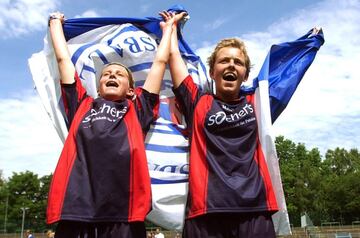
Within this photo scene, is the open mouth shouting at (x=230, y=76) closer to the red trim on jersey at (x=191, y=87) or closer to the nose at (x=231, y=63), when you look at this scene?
the nose at (x=231, y=63)

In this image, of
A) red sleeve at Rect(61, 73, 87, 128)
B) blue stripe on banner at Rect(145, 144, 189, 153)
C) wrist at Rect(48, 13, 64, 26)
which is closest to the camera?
red sleeve at Rect(61, 73, 87, 128)

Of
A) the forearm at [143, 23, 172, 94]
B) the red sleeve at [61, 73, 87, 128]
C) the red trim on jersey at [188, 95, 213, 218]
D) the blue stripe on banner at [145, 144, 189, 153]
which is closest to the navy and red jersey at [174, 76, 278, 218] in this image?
the red trim on jersey at [188, 95, 213, 218]

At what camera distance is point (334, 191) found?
206 feet

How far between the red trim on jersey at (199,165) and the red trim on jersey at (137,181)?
1.15ft

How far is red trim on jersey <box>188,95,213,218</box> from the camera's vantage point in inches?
130

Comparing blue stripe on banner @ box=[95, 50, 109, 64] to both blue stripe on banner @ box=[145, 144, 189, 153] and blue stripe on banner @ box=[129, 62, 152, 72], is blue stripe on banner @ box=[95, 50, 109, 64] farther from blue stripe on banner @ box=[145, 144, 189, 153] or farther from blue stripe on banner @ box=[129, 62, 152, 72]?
blue stripe on banner @ box=[145, 144, 189, 153]

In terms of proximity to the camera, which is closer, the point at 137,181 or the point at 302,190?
the point at 137,181

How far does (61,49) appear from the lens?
4.10 meters

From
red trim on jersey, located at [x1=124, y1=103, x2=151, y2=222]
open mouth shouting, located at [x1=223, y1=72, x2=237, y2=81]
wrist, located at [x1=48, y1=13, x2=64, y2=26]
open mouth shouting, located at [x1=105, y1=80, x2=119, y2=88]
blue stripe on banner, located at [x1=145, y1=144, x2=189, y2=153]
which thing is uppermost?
wrist, located at [x1=48, y1=13, x2=64, y2=26]

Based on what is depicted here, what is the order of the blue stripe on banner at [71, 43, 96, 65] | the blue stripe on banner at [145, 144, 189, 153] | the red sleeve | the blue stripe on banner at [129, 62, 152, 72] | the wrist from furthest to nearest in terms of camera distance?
1. the blue stripe on banner at [129, 62, 152, 72]
2. the blue stripe on banner at [71, 43, 96, 65]
3. the wrist
4. the blue stripe on banner at [145, 144, 189, 153]
5. the red sleeve

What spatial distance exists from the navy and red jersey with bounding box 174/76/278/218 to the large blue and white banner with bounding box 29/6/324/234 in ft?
0.76

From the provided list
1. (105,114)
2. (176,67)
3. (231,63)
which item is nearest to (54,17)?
(176,67)

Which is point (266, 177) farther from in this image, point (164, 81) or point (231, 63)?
point (164, 81)

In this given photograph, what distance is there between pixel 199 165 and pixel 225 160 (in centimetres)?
21
